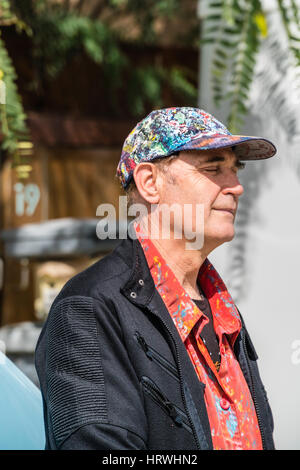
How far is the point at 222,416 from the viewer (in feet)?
4.62

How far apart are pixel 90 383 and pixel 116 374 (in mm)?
56

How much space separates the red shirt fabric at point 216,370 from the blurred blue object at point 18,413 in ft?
1.21

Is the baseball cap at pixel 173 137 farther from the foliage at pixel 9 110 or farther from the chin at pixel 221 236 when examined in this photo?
the foliage at pixel 9 110

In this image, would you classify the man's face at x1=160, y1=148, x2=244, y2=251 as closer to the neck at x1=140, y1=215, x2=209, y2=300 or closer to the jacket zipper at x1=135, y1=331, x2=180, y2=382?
the neck at x1=140, y1=215, x2=209, y2=300

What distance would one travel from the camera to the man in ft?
4.14

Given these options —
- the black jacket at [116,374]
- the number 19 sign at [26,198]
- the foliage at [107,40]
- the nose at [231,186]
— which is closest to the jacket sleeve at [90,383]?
the black jacket at [116,374]

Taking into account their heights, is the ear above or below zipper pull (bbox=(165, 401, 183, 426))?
above

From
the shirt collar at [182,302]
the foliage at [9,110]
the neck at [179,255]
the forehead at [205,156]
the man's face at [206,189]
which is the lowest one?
the shirt collar at [182,302]

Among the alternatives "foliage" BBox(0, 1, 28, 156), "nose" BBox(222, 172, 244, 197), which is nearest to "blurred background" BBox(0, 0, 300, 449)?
"foliage" BBox(0, 1, 28, 156)

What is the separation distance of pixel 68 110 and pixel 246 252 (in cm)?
267

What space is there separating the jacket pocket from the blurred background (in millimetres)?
453

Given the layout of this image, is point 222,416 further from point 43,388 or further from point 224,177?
point 224,177

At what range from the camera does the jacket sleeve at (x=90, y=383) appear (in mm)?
1225
